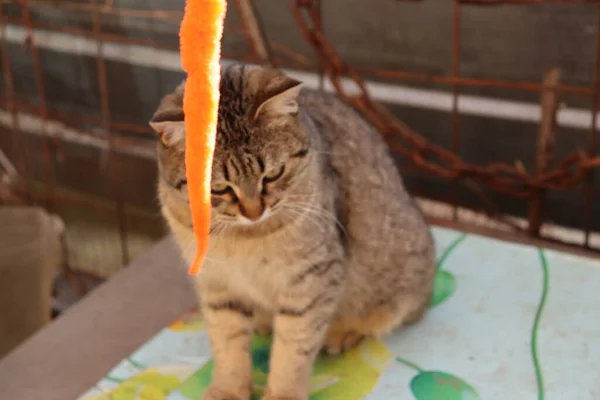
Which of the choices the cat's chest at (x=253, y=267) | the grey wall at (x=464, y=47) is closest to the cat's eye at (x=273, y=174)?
the cat's chest at (x=253, y=267)

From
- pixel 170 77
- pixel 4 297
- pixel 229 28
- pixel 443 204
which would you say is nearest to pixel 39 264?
pixel 4 297

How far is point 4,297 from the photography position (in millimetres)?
1641

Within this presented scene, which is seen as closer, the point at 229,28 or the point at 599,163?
the point at 599,163

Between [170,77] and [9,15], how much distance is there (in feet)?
2.05

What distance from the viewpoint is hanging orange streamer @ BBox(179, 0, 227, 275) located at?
0.58m

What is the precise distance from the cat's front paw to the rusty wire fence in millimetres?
758

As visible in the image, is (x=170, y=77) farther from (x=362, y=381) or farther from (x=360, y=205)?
(x=362, y=381)

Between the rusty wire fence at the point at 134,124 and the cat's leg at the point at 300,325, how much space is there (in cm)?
68

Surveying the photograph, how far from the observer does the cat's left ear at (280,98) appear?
86 cm

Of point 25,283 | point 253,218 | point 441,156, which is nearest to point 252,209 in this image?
point 253,218

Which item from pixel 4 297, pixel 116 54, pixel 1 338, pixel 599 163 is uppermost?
pixel 116 54

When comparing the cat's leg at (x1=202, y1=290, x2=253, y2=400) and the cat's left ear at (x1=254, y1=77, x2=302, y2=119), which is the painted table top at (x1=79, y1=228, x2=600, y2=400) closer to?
the cat's leg at (x1=202, y1=290, x2=253, y2=400)

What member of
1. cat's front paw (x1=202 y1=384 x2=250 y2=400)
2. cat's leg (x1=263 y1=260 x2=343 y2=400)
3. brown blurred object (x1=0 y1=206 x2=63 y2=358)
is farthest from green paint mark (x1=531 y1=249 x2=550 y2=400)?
brown blurred object (x1=0 y1=206 x2=63 y2=358)

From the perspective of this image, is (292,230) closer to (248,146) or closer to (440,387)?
(248,146)
